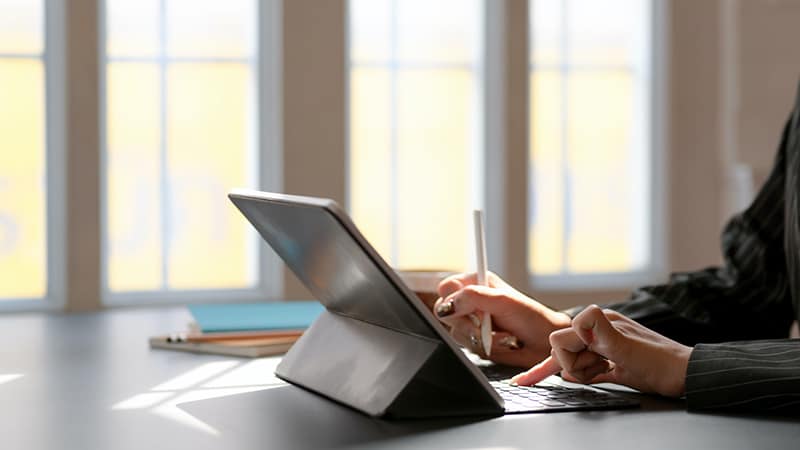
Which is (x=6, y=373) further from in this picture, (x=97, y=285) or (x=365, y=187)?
(x=365, y=187)

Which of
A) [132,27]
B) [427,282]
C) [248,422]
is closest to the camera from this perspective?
[248,422]

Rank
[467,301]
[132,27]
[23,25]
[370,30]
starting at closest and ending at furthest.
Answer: [467,301] → [23,25] → [132,27] → [370,30]

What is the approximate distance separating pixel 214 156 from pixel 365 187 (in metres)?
0.69

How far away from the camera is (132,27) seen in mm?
4820

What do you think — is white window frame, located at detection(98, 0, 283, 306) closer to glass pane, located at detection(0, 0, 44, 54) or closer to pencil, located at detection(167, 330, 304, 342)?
glass pane, located at detection(0, 0, 44, 54)

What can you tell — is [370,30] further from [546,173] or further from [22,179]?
[22,179]

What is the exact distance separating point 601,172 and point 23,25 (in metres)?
2.71

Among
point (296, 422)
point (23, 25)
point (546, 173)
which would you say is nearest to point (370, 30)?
point (546, 173)

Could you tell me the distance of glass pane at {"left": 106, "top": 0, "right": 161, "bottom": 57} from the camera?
4789mm

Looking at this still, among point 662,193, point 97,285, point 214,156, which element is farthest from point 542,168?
point 97,285

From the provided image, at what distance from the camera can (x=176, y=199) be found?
4.94m

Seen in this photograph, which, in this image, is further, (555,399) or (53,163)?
(53,163)

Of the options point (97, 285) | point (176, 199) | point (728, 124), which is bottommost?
point (97, 285)

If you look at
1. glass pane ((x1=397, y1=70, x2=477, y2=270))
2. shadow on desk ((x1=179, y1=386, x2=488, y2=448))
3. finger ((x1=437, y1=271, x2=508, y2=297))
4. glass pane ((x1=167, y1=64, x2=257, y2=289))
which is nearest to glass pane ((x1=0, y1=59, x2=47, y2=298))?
glass pane ((x1=167, y1=64, x2=257, y2=289))
